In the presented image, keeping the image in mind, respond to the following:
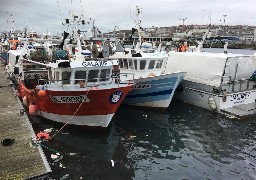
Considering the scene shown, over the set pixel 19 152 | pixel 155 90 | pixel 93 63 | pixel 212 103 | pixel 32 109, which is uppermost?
pixel 93 63

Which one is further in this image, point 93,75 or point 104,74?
point 104,74

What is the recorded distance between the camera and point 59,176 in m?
11.4

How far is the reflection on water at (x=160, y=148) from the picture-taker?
12.3 metres

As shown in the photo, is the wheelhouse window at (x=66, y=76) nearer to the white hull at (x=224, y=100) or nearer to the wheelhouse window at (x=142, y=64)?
the wheelhouse window at (x=142, y=64)

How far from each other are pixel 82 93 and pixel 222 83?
11146 mm

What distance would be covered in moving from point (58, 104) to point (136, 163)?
617cm

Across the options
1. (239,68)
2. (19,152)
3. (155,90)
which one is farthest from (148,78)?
(19,152)

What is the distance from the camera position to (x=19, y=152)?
1118 centimetres

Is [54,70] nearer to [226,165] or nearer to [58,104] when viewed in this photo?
[58,104]

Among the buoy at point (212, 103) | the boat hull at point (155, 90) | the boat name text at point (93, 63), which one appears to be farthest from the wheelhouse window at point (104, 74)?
the buoy at point (212, 103)

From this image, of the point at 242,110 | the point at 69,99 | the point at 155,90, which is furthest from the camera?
the point at 155,90

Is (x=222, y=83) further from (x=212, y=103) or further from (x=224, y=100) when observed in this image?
(x=212, y=103)

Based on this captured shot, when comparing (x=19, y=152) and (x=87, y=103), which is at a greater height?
(x=87, y=103)

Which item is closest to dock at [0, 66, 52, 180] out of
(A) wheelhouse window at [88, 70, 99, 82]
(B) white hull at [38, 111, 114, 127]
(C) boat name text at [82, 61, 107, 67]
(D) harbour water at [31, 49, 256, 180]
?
(D) harbour water at [31, 49, 256, 180]
